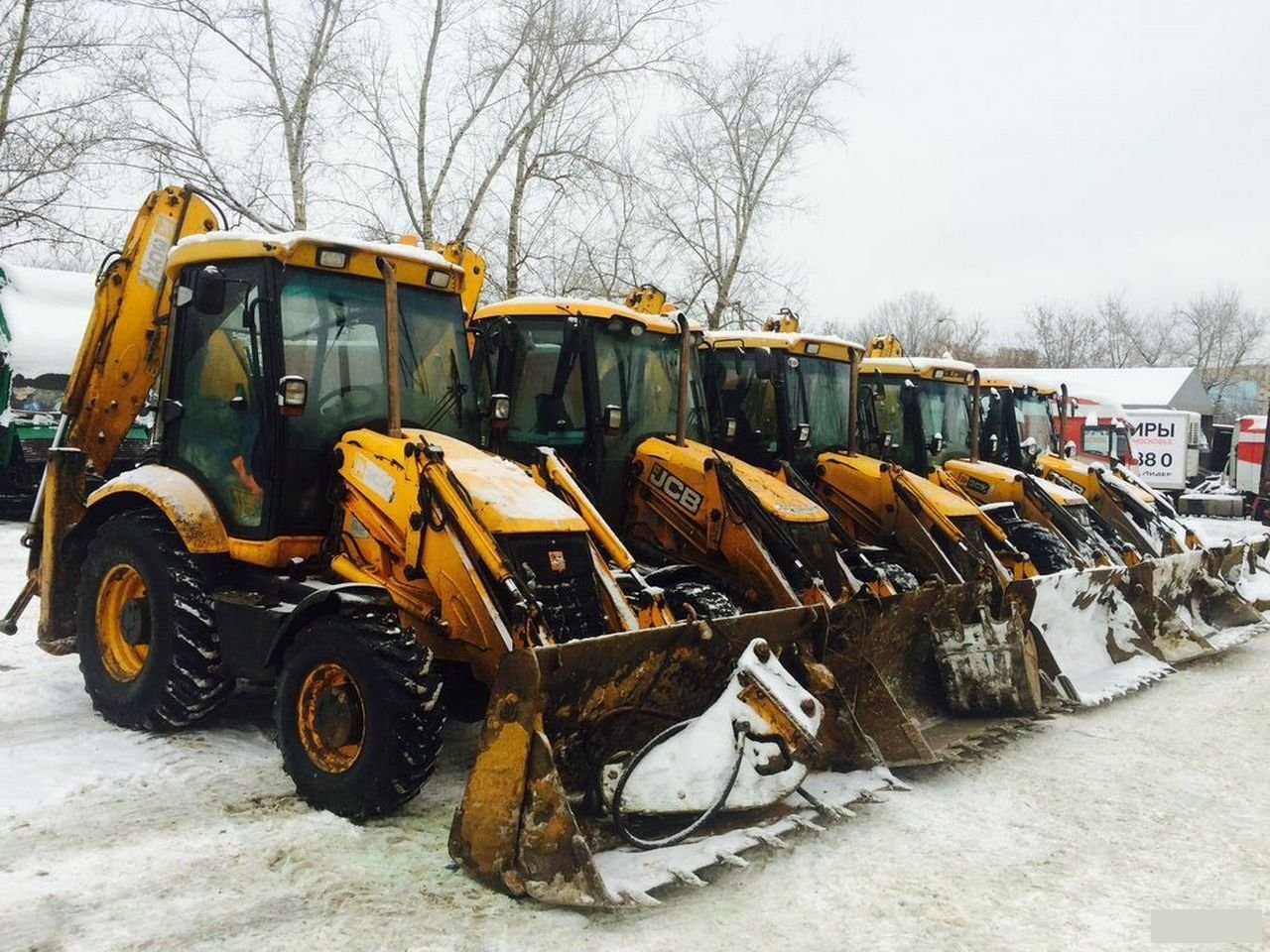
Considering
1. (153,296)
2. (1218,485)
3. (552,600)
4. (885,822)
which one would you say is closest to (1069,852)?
(885,822)

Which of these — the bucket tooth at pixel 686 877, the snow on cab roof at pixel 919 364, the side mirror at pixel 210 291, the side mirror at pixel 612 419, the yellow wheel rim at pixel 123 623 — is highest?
the snow on cab roof at pixel 919 364

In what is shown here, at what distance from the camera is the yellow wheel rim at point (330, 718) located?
4.81m

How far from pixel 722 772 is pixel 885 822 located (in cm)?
102

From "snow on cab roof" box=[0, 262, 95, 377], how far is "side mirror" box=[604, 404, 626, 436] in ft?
35.1

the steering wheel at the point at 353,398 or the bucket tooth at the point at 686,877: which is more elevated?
the steering wheel at the point at 353,398

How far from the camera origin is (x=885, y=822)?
5.20 meters

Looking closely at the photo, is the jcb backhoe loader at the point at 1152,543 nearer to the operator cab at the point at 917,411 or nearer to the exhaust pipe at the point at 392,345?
the operator cab at the point at 917,411

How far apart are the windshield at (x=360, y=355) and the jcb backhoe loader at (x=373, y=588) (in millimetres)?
15

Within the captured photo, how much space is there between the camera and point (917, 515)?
358 inches

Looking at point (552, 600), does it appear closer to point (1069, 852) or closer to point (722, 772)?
point (722, 772)

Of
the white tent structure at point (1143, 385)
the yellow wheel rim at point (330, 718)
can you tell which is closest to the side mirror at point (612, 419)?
the yellow wheel rim at point (330, 718)

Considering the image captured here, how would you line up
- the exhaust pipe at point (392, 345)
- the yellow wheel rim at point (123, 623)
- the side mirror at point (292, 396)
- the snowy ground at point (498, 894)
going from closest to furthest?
1. the snowy ground at point (498, 894)
2. the side mirror at point (292, 396)
3. the exhaust pipe at point (392, 345)
4. the yellow wheel rim at point (123, 623)

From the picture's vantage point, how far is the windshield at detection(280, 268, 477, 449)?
18.5ft

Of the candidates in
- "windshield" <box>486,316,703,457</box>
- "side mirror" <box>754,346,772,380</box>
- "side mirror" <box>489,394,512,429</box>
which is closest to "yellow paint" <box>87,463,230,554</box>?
"side mirror" <box>489,394,512,429</box>
